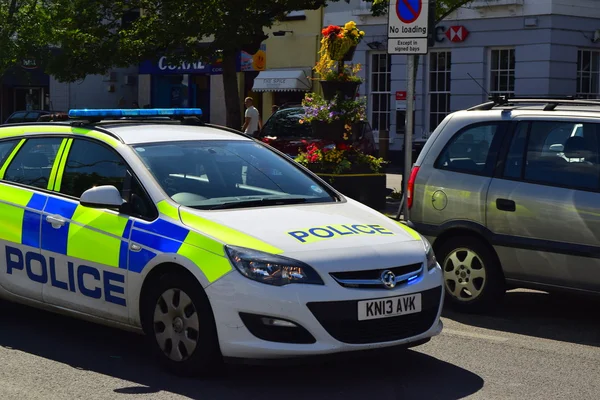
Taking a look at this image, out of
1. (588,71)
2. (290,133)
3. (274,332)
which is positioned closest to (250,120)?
(290,133)

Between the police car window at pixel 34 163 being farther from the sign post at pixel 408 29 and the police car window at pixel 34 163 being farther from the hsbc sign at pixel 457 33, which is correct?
the hsbc sign at pixel 457 33

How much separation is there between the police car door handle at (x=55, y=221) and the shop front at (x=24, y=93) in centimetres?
4069

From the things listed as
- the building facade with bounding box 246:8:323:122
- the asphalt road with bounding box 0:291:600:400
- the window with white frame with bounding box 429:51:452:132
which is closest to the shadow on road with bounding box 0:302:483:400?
the asphalt road with bounding box 0:291:600:400

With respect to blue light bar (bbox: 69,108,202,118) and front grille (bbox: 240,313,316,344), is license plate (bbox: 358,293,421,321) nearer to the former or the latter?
front grille (bbox: 240,313,316,344)


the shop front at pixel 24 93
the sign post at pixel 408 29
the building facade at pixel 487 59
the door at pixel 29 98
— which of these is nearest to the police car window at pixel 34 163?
the sign post at pixel 408 29

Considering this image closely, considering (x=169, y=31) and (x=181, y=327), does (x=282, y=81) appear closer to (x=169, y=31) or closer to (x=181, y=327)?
(x=169, y=31)

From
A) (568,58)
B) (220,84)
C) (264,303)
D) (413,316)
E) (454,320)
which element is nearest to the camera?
(264,303)

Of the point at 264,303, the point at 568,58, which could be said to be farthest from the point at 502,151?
the point at 568,58

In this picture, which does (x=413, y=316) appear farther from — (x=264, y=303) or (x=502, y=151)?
(x=502, y=151)

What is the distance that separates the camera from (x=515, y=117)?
26.4 feet

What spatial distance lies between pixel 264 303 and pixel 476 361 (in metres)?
1.73

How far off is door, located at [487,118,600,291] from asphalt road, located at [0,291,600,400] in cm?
47

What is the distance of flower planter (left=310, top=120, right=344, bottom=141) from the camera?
1522 cm

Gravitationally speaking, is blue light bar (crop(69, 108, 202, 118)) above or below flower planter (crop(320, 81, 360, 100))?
below
